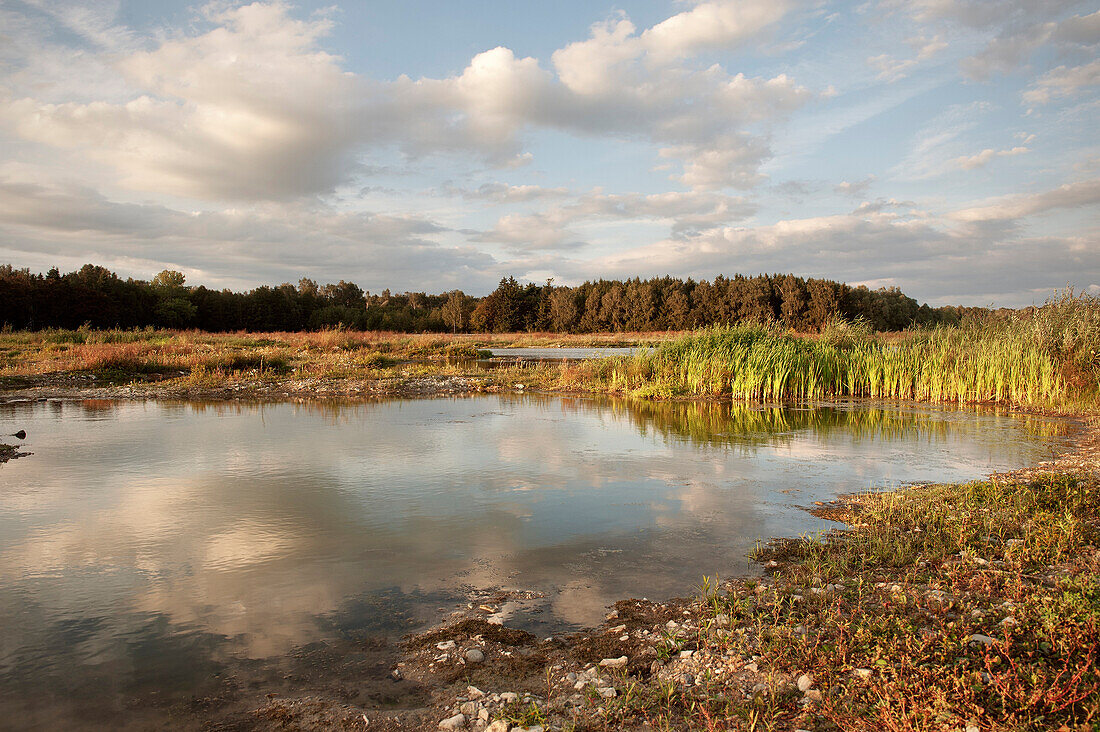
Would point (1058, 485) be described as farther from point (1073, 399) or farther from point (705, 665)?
point (1073, 399)

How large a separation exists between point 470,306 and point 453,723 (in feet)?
A: 306

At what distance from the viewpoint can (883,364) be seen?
1845cm

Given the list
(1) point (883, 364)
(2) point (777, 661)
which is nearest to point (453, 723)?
(2) point (777, 661)

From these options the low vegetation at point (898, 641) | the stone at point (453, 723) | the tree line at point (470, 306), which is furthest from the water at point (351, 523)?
the tree line at point (470, 306)

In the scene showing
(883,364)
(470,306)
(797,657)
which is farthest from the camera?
(470,306)

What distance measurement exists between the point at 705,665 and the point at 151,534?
561 cm

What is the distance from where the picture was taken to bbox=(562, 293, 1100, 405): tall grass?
50.1 ft

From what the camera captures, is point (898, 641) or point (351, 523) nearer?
point (898, 641)

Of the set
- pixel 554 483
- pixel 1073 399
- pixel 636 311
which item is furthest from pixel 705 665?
pixel 636 311

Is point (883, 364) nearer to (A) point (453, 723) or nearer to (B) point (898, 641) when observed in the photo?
(B) point (898, 641)

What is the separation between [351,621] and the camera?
14.3ft

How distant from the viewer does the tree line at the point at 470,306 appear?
165ft

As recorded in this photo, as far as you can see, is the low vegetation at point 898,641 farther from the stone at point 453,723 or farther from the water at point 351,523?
the water at point 351,523

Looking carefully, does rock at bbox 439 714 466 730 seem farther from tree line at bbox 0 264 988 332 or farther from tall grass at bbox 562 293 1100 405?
tree line at bbox 0 264 988 332
